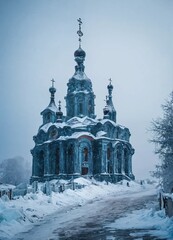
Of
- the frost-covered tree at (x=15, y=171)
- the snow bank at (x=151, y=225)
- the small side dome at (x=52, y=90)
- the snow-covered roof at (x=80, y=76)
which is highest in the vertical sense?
the snow-covered roof at (x=80, y=76)

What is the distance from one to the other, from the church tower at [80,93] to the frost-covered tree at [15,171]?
30317mm

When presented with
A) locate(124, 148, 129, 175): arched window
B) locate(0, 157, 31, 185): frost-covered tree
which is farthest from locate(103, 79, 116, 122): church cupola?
locate(0, 157, 31, 185): frost-covered tree

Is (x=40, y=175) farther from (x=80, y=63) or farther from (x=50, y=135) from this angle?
(x=80, y=63)

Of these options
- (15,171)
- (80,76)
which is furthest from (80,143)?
(15,171)

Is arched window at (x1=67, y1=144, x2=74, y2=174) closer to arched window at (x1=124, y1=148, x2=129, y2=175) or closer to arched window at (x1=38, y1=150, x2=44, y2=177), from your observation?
arched window at (x1=38, y1=150, x2=44, y2=177)

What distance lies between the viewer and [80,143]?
167ft

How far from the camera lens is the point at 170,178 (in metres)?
18.9

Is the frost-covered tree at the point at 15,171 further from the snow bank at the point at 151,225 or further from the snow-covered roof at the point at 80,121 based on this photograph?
the snow bank at the point at 151,225

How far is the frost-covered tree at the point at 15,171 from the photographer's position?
80675 millimetres

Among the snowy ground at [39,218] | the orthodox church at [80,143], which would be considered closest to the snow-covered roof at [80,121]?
the orthodox church at [80,143]

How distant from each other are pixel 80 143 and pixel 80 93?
35.3 feet

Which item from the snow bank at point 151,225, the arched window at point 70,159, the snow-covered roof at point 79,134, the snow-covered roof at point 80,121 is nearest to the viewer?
the snow bank at point 151,225

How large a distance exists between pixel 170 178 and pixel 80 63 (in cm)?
4439

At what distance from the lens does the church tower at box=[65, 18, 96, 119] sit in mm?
57406
